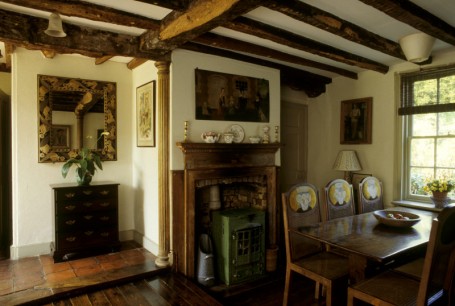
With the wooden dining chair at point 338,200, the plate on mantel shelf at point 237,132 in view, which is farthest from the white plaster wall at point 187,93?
the wooden dining chair at point 338,200

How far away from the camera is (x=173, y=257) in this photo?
3195 mm

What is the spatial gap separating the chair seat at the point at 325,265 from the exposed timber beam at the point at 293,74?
219 cm

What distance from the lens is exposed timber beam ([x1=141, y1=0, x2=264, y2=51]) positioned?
6.28ft

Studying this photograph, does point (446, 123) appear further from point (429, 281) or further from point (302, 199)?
point (429, 281)

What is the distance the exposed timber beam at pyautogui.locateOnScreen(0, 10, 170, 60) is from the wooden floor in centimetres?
210

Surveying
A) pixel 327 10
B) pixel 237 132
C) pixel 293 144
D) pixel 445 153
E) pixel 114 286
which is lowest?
pixel 114 286

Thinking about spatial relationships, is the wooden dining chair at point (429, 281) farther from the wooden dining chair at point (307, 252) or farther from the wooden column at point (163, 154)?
the wooden column at point (163, 154)

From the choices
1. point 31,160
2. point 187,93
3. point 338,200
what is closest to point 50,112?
point 31,160

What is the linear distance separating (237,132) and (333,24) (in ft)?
4.97

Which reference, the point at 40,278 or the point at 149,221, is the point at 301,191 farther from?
the point at 40,278

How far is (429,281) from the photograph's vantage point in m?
1.74

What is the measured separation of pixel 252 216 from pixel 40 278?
216 cm

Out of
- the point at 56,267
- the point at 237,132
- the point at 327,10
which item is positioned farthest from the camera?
the point at 237,132

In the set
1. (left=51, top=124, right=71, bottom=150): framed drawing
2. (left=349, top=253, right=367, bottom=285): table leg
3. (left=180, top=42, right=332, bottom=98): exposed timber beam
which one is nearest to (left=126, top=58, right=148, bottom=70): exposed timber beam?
(left=180, top=42, right=332, bottom=98): exposed timber beam
